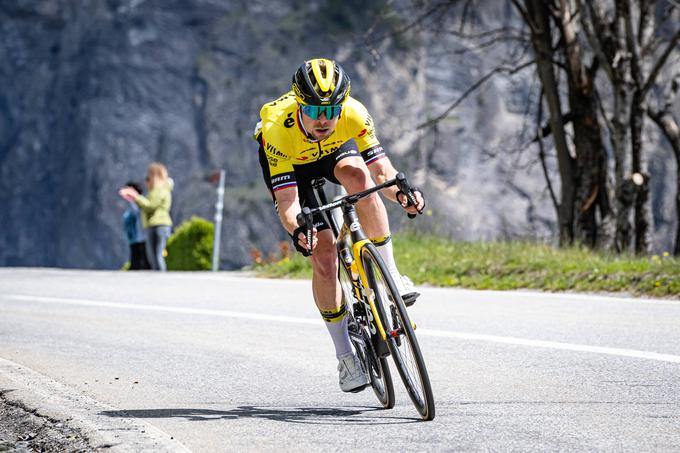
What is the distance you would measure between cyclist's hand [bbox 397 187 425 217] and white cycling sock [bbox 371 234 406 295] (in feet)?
0.75

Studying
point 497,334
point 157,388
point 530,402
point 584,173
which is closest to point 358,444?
point 530,402

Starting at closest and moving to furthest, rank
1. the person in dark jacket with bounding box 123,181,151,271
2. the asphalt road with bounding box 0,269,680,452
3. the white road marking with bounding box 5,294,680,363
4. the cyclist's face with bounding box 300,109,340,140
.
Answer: the asphalt road with bounding box 0,269,680,452 → the cyclist's face with bounding box 300,109,340,140 → the white road marking with bounding box 5,294,680,363 → the person in dark jacket with bounding box 123,181,151,271

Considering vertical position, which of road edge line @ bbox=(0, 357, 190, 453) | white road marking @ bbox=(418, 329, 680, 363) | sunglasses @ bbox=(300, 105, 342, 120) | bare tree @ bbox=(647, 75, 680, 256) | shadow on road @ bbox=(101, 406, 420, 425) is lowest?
shadow on road @ bbox=(101, 406, 420, 425)

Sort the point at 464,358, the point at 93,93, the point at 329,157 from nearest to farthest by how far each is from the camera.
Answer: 1. the point at 329,157
2. the point at 464,358
3. the point at 93,93

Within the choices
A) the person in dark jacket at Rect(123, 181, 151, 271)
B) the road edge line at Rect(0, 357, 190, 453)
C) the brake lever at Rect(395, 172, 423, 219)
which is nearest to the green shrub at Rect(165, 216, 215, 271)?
the person in dark jacket at Rect(123, 181, 151, 271)

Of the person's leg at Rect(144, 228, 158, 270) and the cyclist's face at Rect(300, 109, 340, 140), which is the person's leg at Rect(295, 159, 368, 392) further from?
the person's leg at Rect(144, 228, 158, 270)

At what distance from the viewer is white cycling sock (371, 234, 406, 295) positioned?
540cm

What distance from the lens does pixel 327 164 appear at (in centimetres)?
593

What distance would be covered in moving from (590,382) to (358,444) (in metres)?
1.90

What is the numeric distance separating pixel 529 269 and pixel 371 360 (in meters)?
7.03

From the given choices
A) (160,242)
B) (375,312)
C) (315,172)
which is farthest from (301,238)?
(160,242)

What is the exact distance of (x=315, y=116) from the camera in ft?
17.8

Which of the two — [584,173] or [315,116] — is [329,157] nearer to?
[315,116]

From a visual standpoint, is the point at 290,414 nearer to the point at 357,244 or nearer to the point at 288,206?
the point at 357,244
